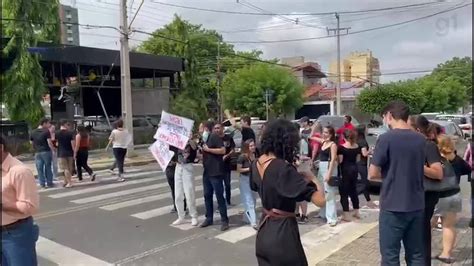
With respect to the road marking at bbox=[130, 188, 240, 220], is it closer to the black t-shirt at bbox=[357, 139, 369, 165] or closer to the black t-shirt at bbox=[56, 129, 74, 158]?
the black t-shirt at bbox=[357, 139, 369, 165]

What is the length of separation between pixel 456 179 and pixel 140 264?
370 centimetres

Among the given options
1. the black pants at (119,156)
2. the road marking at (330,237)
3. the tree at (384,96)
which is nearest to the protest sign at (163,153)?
the road marking at (330,237)

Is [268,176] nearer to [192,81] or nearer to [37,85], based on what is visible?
[37,85]

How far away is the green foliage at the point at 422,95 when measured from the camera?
155ft

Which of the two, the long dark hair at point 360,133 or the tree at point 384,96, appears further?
the tree at point 384,96

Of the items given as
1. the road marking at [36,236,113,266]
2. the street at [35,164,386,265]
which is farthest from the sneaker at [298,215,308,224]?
the road marking at [36,236,113,266]

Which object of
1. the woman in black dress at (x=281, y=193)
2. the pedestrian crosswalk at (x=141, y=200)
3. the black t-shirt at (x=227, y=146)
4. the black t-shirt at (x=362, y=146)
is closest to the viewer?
the woman in black dress at (x=281, y=193)

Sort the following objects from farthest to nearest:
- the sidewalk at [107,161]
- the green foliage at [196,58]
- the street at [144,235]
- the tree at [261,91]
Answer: the tree at [261,91] < the green foliage at [196,58] < the sidewalk at [107,161] < the street at [144,235]

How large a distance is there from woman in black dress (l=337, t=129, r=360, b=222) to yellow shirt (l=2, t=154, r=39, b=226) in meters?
5.01

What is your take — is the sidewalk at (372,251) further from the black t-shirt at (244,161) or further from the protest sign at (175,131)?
the protest sign at (175,131)

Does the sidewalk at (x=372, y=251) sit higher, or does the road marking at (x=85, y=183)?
the sidewalk at (x=372, y=251)

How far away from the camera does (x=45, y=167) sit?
12.5m

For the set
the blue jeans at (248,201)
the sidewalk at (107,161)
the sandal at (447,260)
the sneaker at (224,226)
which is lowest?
the sidewalk at (107,161)

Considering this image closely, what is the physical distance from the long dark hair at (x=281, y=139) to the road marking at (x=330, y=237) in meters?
2.62
